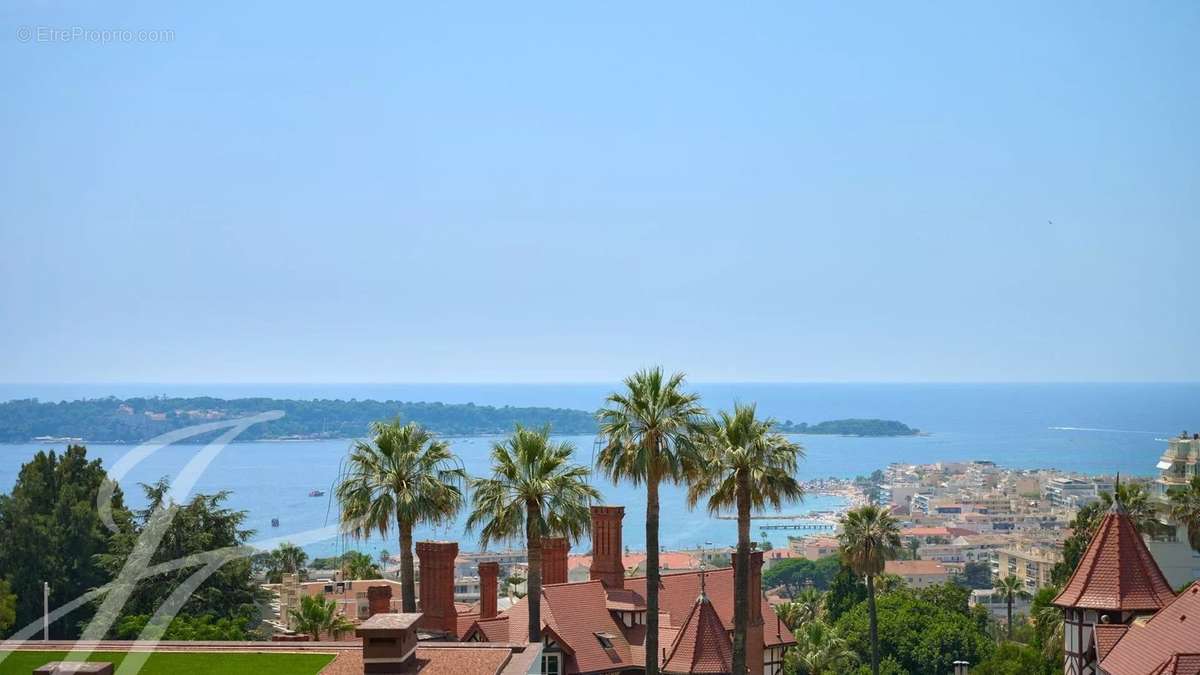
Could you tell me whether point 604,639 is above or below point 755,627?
below

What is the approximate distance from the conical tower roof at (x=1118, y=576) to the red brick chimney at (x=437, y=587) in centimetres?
1412

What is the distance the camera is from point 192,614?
43.3m

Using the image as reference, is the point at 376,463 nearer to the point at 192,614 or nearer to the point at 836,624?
the point at 192,614

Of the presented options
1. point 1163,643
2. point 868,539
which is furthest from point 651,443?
point 868,539

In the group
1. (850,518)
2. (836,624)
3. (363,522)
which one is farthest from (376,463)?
(836,624)

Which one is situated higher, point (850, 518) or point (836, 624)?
point (850, 518)

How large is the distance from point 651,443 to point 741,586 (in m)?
3.88

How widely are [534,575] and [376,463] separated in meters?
4.64

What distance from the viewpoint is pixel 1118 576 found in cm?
2911

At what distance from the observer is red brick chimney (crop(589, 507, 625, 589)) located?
111 ft

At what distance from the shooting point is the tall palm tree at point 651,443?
2894cm

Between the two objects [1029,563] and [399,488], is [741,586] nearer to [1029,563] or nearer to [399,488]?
[399,488]

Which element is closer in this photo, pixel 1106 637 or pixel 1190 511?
pixel 1106 637
